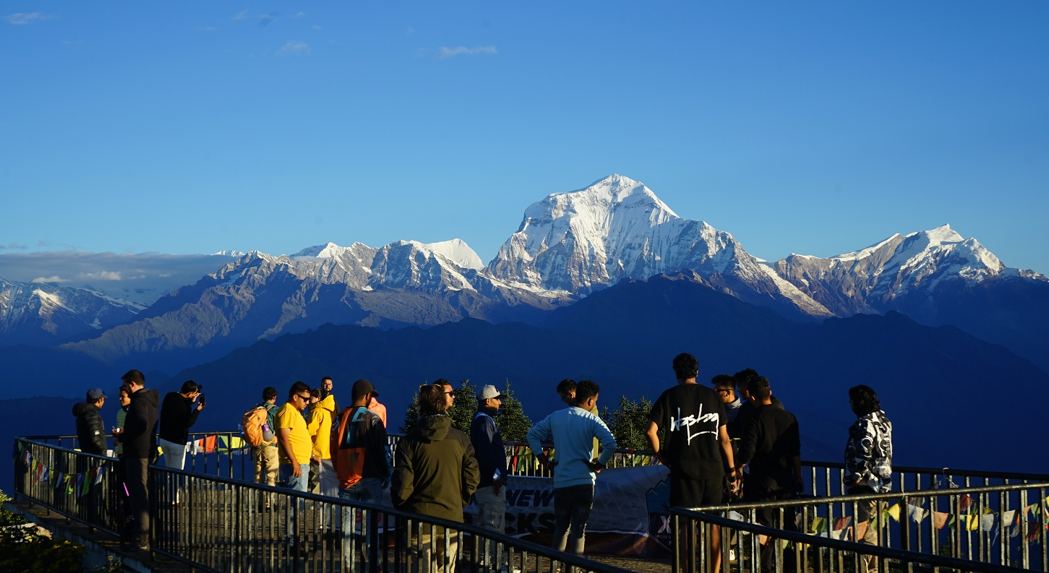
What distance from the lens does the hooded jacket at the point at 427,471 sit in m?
7.55

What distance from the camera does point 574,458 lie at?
30.1 ft

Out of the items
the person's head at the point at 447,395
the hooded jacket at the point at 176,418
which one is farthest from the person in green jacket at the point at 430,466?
the hooded jacket at the point at 176,418

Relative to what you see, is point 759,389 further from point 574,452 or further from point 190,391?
point 190,391

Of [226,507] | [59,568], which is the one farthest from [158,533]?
[59,568]

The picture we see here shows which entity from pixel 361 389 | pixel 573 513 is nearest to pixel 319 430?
pixel 361 389

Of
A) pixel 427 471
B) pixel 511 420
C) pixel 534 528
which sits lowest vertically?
pixel 511 420

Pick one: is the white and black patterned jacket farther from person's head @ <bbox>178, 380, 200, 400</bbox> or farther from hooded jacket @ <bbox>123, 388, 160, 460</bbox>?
person's head @ <bbox>178, 380, 200, 400</bbox>

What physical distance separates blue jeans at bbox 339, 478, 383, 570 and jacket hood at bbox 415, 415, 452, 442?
750mm

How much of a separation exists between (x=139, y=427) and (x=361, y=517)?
3450 millimetres

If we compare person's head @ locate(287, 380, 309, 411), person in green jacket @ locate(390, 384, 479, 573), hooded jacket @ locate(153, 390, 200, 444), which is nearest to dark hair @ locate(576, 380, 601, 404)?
person in green jacket @ locate(390, 384, 479, 573)

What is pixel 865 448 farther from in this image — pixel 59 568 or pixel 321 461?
pixel 59 568

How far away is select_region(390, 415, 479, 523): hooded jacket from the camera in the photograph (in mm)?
7547

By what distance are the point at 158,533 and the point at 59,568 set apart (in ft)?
8.94

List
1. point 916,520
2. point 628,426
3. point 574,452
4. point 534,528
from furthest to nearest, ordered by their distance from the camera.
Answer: point 628,426, point 534,528, point 574,452, point 916,520
